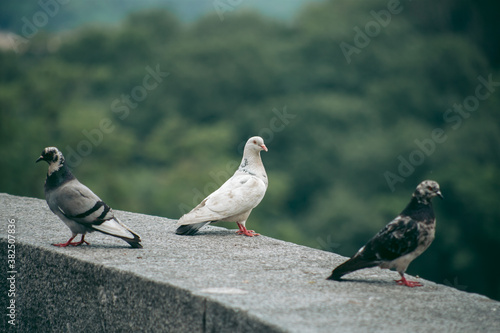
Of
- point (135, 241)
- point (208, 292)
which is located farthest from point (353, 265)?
point (135, 241)

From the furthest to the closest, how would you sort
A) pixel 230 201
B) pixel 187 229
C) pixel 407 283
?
1. pixel 230 201
2. pixel 187 229
3. pixel 407 283

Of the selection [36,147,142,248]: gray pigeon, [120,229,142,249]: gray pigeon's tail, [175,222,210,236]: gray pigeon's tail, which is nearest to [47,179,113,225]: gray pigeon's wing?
[36,147,142,248]: gray pigeon

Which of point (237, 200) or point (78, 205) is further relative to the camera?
point (237, 200)

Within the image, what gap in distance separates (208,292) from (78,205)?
1.90 m

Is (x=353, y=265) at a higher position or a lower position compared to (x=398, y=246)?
lower

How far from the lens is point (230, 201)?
756 cm

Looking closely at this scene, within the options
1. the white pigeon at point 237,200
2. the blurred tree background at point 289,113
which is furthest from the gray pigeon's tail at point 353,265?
the blurred tree background at point 289,113

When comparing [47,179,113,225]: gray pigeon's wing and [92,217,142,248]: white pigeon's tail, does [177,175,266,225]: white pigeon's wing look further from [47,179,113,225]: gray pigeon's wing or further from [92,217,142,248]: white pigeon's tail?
[47,179,113,225]: gray pigeon's wing

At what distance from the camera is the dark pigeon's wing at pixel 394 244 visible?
5.61 metres

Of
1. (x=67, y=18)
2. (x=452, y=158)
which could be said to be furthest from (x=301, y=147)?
(x=67, y=18)

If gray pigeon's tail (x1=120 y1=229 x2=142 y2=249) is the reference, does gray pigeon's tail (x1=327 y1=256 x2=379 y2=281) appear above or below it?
above

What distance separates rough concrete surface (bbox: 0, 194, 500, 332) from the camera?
4.66m

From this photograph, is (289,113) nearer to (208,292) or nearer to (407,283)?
(407,283)

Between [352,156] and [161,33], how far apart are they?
32.5m
